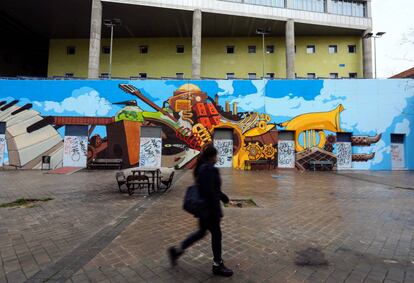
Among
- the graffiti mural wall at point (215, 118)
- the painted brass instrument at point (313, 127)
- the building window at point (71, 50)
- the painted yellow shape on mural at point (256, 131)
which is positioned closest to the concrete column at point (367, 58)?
the graffiti mural wall at point (215, 118)

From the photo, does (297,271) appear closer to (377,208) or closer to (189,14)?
(377,208)

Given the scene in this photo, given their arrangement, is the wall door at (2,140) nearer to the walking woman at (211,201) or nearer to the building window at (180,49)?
the building window at (180,49)

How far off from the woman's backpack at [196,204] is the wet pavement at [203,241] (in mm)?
850

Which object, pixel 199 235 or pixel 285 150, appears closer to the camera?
pixel 199 235

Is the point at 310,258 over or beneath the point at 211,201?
Result: beneath

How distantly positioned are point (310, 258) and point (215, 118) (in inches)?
591

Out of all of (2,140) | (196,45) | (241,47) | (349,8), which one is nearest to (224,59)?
(241,47)

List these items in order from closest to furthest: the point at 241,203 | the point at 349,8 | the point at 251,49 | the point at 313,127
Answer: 1. the point at 241,203
2. the point at 313,127
3. the point at 349,8
4. the point at 251,49

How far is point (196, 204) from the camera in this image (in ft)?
10.6

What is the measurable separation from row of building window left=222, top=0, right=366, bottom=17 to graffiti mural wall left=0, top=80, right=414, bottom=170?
1076cm

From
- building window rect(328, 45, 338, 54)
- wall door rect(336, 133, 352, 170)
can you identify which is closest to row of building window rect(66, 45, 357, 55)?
building window rect(328, 45, 338, 54)

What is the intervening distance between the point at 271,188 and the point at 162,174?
4.47 meters

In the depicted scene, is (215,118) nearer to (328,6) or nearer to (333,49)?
(333,49)

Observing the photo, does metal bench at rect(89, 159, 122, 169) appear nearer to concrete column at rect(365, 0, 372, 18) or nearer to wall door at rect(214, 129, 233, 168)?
wall door at rect(214, 129, 233, 168)
